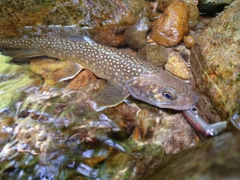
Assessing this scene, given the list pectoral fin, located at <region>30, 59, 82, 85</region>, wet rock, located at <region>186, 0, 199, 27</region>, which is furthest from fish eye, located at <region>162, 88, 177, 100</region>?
wet rock, located at <region>186, 0, 199, 27</region>

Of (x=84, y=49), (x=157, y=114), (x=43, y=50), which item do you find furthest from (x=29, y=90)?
(x=157, y=114)

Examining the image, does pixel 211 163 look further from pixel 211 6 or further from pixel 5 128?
pixel 211 6

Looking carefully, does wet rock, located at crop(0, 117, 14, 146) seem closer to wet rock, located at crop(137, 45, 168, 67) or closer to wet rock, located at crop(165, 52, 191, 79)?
wet rock, located at crop(137, 45, 168, 67)

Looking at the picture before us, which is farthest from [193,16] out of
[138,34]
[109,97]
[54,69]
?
[54,69]

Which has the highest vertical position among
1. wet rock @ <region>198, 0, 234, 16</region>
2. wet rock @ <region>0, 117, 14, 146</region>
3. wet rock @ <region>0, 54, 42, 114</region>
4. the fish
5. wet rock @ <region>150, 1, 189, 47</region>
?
wet rock @ <region>198, 0, 234, 16</region>

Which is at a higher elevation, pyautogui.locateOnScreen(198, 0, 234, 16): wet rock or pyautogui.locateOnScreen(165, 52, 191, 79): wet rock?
pyautogui.locateOnScreen(198, 0, 234, 16): wet rock

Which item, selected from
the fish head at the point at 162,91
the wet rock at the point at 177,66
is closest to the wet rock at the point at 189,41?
the wet rock at the point at 177,66

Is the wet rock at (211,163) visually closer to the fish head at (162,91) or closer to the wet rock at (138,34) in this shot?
the fish head at (162,91)
